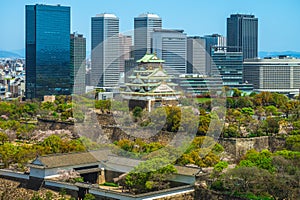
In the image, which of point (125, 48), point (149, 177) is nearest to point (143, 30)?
point (125, 48)

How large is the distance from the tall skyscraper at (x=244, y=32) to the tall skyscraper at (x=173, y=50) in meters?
17.1

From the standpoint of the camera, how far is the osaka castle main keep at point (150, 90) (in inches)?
1172

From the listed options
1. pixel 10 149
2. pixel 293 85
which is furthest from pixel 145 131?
pixel 293 85

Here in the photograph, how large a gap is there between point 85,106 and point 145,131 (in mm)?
7969

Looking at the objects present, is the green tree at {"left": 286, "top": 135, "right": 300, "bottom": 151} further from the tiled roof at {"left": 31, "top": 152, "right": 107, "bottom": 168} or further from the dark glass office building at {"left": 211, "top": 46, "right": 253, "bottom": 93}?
the dark glass office building at {"left": 211, "top": 46, "right": 253, "bottom": 93}

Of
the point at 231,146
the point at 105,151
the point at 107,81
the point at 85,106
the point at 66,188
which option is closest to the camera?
the point at 66,188

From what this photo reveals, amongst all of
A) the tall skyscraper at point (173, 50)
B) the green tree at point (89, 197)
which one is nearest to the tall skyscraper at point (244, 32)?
the tall skyscraper at point (173, 50)

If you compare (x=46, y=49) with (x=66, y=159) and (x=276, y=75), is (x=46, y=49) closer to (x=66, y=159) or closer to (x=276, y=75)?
(x=276, y=75)

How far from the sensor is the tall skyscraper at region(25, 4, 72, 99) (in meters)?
56.2

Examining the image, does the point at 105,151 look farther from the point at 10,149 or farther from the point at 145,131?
the point at 145,131

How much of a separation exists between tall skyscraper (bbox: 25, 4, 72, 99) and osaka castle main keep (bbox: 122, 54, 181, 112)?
83.2ft

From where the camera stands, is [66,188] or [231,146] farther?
[231,146]

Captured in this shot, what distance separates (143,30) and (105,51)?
665 centimetres

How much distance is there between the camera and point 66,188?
17172mm
